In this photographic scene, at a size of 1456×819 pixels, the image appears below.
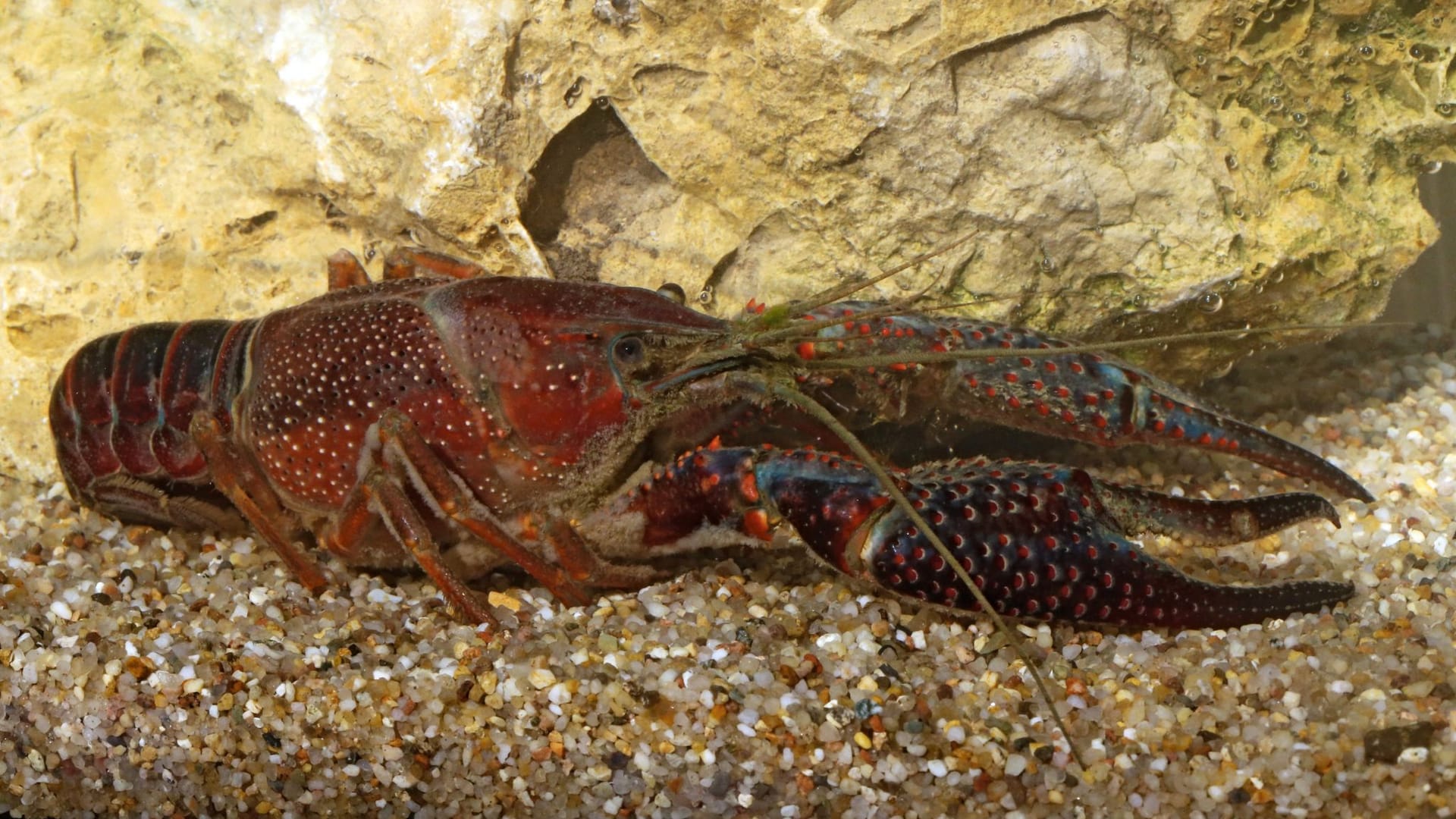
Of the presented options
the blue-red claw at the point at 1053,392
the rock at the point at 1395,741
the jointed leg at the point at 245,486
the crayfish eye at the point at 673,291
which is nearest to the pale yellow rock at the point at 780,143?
the crayfish eye at the point at 673,291

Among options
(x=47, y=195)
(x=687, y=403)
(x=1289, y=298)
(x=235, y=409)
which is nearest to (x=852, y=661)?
(x=687, y=403)

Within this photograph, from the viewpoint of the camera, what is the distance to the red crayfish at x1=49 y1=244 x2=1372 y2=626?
109 inches

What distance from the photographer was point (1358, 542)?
3127mm

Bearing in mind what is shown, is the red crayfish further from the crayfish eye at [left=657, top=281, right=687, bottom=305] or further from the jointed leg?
the crayfish eye at [left=657, top=281, right=687, bottom=305]

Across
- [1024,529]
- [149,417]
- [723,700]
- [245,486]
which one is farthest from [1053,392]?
[149,417]

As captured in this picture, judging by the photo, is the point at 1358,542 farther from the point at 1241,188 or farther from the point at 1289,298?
the point at 1241,188

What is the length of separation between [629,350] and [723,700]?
1159 millimetres

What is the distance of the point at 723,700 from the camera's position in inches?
99.0

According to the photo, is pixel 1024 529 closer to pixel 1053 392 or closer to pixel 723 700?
pixel 1053 392

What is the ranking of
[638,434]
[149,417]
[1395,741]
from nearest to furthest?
[1395,741] → [638,434] → [149,417]

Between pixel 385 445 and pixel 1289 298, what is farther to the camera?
pixel 1289 298

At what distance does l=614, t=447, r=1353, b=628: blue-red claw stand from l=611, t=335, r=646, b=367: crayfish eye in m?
0.45

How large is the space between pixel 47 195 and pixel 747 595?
3.03 meters

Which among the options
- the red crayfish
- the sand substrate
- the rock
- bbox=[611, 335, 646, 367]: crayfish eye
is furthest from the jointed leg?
the rock
